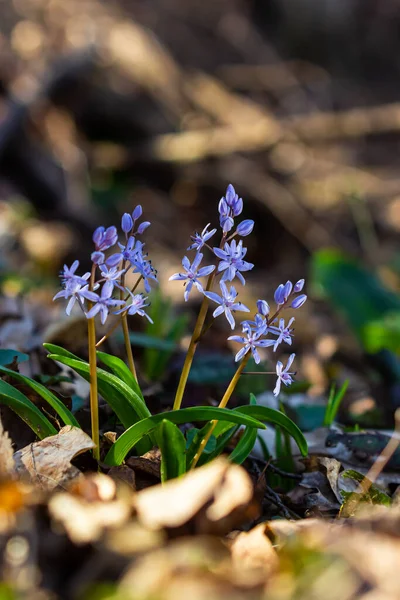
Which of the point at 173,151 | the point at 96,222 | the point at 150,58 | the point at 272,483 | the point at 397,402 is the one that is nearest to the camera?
the point at 272,483

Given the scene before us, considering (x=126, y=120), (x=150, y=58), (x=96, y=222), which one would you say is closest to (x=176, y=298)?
(x=96, y=222)

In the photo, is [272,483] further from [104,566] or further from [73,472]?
[104,566]

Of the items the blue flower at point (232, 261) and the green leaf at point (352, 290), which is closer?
the blue flower at point (232, 261)

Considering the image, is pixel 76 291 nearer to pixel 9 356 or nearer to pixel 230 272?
pixel 230 272

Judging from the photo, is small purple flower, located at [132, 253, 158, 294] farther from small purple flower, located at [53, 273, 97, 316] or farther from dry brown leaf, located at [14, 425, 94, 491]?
dry brown leaf, located at [14, 425, 94, 491]

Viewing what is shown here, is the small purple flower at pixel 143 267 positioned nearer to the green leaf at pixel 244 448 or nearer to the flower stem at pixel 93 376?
the flower stem at pixel 93 376

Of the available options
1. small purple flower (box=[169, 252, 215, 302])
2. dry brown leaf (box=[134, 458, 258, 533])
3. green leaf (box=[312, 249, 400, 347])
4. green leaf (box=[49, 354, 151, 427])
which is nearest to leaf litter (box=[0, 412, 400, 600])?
dry brown leaf (box=[134, 458, 258, 533])

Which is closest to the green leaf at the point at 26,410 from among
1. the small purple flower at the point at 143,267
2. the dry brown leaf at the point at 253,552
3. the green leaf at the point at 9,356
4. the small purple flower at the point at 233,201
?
the green leaf at the point at 9,356

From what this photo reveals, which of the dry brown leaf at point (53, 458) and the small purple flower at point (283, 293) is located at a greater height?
the small purple flower at point (283, 293)
